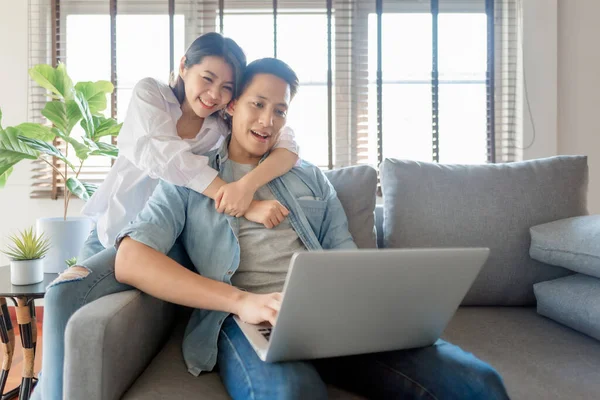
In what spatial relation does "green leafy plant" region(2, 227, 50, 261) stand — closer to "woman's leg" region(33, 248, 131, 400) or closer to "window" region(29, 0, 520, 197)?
"woman's leg" region(33, 248, 131, 400)

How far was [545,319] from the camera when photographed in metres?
1.39

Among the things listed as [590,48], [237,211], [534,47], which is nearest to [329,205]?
[237,211]

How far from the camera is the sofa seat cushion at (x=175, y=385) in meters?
0.91

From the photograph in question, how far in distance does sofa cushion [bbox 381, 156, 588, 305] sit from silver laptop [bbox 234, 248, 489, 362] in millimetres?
618

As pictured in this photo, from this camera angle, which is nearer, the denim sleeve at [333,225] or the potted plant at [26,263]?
the denim sleeve at [333,225]

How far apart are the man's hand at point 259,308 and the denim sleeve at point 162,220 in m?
0.24

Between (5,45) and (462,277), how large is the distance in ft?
9.01

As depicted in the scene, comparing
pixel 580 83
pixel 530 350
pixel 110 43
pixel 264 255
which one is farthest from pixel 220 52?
pixel 580 83

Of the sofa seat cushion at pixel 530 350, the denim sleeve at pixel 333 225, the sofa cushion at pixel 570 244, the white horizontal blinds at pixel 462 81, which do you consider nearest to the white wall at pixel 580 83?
the white horizontal blinds at pixel 462 81

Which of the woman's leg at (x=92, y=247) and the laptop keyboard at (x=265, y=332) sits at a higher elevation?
the woman's leg at (x=92, y=247)

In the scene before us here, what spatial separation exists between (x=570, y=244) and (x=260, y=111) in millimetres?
900

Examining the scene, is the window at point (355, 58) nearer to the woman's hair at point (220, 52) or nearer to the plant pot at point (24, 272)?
the plant pot at point (24, 272)

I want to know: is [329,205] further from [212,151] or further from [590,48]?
[590,48]

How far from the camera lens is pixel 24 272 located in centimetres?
166
